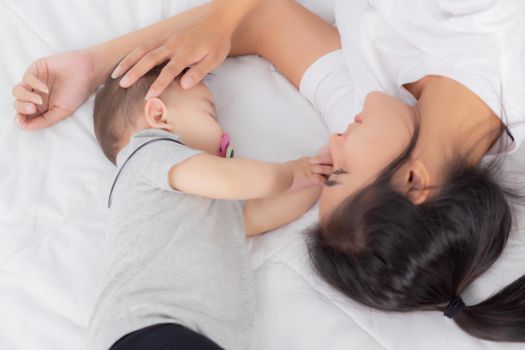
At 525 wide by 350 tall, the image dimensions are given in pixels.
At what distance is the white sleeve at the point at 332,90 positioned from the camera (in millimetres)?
1061

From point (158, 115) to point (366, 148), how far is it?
35 cm

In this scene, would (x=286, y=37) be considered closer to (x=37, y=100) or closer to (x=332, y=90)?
(x=332, y=90)

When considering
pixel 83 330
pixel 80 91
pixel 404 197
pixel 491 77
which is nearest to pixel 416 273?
pixel 404 197

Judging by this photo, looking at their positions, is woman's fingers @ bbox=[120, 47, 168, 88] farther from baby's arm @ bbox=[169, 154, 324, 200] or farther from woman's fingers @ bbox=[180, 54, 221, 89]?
baby's arm @ bbox=[169, 154, 324, 200]

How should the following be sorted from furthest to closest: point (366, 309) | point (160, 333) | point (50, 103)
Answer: point (50, 103), point (366, 309), point (160, 333)

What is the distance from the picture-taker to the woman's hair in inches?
31.4

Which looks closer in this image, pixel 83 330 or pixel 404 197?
pixel 404 197

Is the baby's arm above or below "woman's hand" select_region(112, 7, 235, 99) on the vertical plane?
below

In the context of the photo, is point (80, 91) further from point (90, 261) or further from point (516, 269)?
point (516, 269)

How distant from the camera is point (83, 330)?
93 centimetres

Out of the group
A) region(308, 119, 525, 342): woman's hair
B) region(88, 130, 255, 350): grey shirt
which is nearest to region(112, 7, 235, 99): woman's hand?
region(88, 130, 255, 350): grey shirt

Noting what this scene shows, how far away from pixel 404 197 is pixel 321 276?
0.61 ft

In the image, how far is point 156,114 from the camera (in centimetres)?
98

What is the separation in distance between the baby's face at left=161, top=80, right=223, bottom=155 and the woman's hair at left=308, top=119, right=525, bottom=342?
27cm
